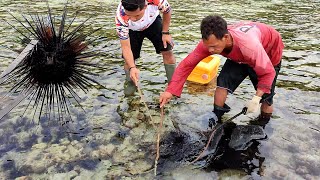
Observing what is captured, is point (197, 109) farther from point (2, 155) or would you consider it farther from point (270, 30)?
point (2, 155)

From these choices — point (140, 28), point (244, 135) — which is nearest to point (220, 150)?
point (244, 135)

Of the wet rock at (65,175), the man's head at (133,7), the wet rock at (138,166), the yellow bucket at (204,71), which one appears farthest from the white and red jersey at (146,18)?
the wet rock at (65,175)

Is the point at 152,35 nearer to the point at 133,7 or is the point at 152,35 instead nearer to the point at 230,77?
the point at 133,7

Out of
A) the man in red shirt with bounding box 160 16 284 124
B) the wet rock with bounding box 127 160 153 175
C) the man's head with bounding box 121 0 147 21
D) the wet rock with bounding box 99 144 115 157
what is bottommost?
the wet rock with bounding box 127 160 153 175

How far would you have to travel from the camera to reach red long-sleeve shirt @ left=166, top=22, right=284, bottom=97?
345 centimetres

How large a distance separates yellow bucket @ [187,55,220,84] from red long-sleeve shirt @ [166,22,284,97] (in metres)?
1.63

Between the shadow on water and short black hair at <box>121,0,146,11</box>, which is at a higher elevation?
short black hair at <box>121,0,146,11</box>

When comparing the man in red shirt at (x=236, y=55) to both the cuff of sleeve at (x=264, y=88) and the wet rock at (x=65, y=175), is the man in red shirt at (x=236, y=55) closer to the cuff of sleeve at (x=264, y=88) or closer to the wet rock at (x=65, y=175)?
the cuff of sleeve at (x=264, y=88)

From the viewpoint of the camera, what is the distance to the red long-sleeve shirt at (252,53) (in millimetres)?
3445

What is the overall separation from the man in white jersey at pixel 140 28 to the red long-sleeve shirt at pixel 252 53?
634mm

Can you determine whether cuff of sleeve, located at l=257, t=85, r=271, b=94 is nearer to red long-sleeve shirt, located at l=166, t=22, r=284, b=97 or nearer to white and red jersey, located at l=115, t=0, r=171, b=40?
red long-sleeve shirt, located at l=166, t=22, r=284, b=97

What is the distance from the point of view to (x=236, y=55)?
3.68 m

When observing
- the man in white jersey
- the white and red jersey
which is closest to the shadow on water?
the man in white jersey

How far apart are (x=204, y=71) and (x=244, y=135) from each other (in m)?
1.76
